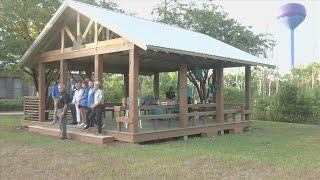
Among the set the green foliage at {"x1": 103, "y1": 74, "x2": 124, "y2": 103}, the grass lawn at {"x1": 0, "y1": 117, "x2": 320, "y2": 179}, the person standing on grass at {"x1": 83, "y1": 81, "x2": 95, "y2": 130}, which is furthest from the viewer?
the green foliage at {"x1": 103, "y1": 74, "x2": 124, "y2": 103}

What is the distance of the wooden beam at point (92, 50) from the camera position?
1301cm

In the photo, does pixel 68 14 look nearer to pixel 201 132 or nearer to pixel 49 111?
pixel 49 111

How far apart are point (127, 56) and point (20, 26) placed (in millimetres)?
6944

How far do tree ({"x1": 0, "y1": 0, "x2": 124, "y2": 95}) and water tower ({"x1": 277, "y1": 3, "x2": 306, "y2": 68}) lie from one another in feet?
89.7

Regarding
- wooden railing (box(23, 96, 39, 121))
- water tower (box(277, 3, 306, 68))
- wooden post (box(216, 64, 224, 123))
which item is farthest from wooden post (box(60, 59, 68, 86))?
water tower (box(277, 3, 306, 68))

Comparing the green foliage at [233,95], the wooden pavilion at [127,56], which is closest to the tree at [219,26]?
the green foliage at [233,95]

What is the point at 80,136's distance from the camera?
13.5m

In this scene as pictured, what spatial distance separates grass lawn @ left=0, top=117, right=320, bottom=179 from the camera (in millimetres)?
8438

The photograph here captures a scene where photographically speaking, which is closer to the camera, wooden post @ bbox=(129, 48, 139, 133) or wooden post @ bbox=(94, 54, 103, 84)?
wooden post @ bbox=(129, 48, 139, 133)

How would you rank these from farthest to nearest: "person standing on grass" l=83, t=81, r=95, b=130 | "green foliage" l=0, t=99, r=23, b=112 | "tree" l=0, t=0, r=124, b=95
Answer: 1. "green foliage" l=0, t=99, r=23, b=112
2. "tree" l=0, t=0, r=124, b=95
3. "person standing on grass" l=83, t=81, r=95, b=130

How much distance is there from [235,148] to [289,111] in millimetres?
13105

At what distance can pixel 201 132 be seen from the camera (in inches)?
596

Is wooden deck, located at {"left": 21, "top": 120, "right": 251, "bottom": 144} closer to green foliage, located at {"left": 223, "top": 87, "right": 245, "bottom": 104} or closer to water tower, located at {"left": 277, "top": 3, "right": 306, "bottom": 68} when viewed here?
green foliage, located at {"left": 223, "top": 87, "right": 245, "bottom": 104}

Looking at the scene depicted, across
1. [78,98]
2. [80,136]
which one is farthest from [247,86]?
[80,136]
